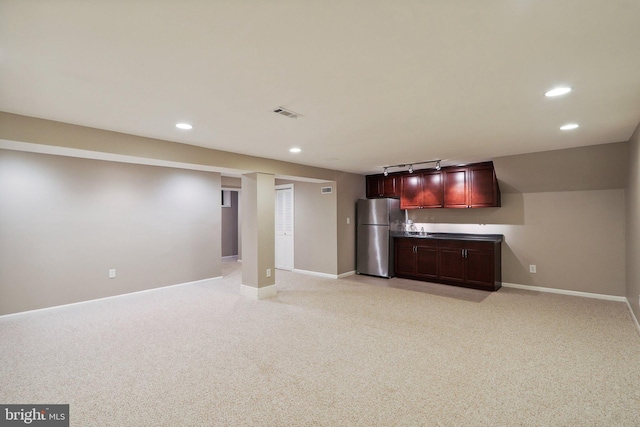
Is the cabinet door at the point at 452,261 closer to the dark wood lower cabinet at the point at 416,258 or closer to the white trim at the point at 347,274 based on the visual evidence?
the dark wood lower cabinet at the point at 416,258

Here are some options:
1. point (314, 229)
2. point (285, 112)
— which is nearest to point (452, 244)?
point (314, 229)

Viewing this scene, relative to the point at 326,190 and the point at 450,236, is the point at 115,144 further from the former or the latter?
the point at 450,236

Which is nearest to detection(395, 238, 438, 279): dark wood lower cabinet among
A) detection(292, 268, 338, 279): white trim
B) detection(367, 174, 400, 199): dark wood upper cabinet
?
detection(367, 174, 400, 199): dark wood upper cabinet

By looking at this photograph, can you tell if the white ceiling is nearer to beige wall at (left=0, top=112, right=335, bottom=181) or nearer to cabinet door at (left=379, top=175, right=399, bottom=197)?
beige wall at (left=0, top=112, right=335, bottom=181)

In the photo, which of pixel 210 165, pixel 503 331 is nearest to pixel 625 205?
pixel 503 331

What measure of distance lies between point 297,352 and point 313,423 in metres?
1.01

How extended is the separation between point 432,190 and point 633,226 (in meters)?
2.88

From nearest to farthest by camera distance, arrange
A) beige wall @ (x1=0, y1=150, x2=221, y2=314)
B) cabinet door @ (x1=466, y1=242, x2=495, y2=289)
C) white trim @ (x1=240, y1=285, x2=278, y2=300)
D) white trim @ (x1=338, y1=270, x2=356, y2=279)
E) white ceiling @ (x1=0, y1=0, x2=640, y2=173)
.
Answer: white ceiling @ (x1=0, y1=0, x2=640, y2=173), beige wall @ (x1=0, y1=150, x2=221, y2=314), white trim @ (x1=240, y1=285, x2=278, y2=300), cabinet door @ (x1=466, y1=242, x2=495, y2=289), white trim @ (x1=338, y1=270, x2=356, y2=279)

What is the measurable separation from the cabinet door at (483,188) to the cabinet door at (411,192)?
39.4 inches

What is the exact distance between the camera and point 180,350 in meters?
3.00

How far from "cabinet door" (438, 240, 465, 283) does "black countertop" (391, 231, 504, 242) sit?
19 centimetres

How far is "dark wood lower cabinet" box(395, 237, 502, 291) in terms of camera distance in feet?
16.6

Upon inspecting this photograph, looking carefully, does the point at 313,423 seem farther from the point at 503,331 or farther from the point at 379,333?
the point at 503,331

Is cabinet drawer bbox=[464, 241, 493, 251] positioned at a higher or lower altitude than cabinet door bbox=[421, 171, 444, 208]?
lower
